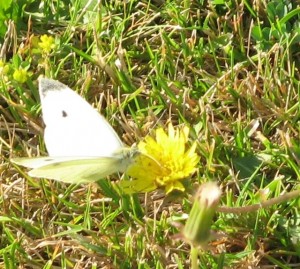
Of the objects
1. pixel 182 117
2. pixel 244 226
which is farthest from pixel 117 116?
pixel 244 226

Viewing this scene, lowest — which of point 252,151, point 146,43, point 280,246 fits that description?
point 280,246

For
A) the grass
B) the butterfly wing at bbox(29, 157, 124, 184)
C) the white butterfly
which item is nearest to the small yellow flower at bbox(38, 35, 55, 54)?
the grass

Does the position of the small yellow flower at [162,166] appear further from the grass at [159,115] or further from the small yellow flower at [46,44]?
the small yellow flower at [46,44]

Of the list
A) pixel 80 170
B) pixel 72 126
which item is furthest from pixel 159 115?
pixel 80 170

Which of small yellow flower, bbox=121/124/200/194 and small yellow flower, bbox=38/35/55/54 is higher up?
small yellow flower, bbox=38/35/55/54

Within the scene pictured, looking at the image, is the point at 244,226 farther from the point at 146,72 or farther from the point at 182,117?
the point at 146,72

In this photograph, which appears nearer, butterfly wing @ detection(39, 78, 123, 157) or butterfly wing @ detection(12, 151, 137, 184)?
butterfly wing @ detection(12, 151, 137, 184)

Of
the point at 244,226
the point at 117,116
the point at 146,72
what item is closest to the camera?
the point at 244,226

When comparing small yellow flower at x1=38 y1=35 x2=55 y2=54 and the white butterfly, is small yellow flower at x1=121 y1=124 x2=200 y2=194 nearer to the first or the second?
the white butterfly
